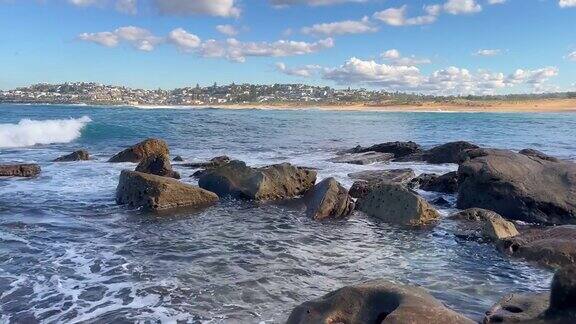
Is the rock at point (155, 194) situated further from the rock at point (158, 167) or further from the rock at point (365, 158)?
the rock at point (365, 158)

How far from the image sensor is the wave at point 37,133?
32406 millimetres

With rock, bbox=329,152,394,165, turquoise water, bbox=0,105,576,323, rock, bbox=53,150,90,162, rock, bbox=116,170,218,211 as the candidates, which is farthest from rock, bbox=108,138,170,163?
rock, bbox=116,170,218,211

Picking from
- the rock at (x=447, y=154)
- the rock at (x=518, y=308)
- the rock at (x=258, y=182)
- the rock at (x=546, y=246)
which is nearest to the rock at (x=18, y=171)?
the rock at (x=258, y=182)

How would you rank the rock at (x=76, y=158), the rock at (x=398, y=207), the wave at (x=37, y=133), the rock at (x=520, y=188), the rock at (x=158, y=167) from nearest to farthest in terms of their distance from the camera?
the rock at (x=398, y=207), the rock at (x=520, y=188), the rock at (x=158, y=167), the rock at (x=76, y=158), the wave at (x=37, y=133)

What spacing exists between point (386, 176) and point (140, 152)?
1103 centimetres

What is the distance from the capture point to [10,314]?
21.4 ft

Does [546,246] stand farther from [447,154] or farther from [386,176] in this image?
[447,154]

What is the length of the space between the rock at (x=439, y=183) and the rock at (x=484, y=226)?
386 centimetres

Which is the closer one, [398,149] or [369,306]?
[369,306]

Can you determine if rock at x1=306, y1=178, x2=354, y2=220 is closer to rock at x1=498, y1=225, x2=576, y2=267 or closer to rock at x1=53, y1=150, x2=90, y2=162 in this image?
rock at x1=498, y1=225, x2=576, y2=267

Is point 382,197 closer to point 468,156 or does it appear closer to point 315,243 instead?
point 315,243

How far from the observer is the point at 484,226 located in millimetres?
10719

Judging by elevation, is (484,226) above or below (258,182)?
below

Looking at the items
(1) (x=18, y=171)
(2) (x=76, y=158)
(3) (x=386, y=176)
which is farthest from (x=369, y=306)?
(2) (x=76, y=158)
